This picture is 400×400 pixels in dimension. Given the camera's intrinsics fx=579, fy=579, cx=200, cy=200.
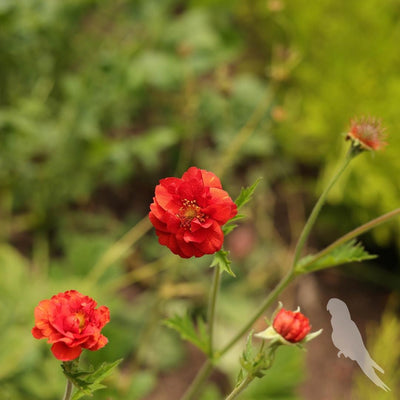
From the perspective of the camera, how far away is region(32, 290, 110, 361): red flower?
332 mm

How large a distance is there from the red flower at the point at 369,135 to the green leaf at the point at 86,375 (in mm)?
240

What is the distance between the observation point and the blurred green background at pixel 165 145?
1.12 meters

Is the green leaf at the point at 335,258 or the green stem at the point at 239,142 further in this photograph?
the green stem at the point at 239,142

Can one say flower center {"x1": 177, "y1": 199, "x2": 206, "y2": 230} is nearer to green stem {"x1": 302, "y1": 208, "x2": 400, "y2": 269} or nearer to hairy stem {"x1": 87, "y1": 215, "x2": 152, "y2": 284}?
green stem {"x1": 302, "y1": 208, "x2": 400, "y2": 269}

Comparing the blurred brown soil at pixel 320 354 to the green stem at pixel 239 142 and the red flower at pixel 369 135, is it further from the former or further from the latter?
the red flower at pixel 369 135

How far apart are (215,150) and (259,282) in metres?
0.40

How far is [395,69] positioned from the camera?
4.36ft

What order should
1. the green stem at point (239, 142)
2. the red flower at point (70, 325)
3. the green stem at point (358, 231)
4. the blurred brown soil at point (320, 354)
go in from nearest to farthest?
the red flower at point (70, 325) < the green stem at point (358, 231) < the green stem at point (239, 142) < the blurred brown soil at point (320, 354)

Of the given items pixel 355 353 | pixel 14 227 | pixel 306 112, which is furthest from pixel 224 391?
pixel 355 353

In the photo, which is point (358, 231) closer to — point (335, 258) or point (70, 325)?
point (335, 258)

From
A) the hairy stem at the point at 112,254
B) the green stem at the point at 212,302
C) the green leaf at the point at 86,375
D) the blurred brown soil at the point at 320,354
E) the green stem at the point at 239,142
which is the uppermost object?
the green leaf at the point at 86,375

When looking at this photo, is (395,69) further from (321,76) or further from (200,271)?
(200,271)

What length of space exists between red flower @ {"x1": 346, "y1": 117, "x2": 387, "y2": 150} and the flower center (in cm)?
16

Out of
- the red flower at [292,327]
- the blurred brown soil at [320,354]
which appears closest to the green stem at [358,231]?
the red flower at [292,327]
